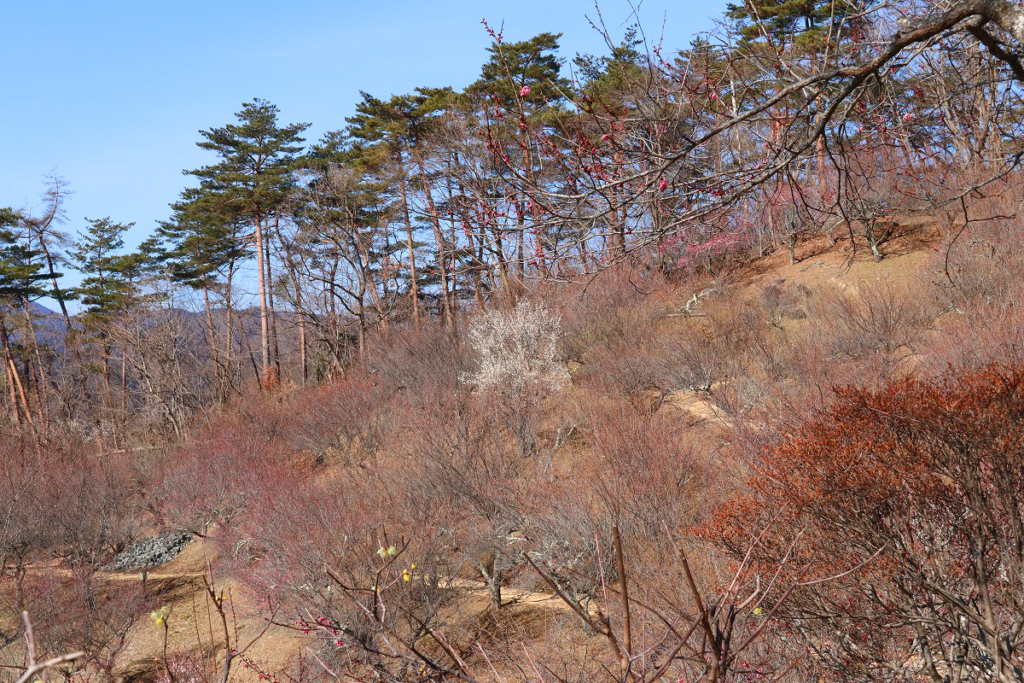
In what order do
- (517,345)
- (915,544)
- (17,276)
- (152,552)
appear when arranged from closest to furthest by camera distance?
(915,544), (152,552), (517,345), (17,276)

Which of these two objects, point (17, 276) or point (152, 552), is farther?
point (17, 276)

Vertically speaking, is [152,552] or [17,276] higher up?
[17,276]

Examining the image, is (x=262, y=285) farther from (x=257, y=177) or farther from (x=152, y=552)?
(x=152, y=552)

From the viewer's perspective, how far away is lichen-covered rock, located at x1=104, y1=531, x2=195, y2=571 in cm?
1352

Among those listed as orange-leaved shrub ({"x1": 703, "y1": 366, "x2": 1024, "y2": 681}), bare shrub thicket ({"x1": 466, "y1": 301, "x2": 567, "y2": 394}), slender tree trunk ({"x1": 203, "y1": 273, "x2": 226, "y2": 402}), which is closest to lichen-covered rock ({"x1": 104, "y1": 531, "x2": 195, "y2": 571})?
bare shrub thicket ({"x1": 466, "y1": 301, "x2": 567, "y2": 394})

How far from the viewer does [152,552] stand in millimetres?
13859

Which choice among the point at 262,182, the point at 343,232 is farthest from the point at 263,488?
the point at 262,182

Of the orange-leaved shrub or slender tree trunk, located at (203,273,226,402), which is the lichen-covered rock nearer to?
slender tree trunk, located at (203,273,226,402)

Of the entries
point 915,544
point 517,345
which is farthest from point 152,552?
point 915,544

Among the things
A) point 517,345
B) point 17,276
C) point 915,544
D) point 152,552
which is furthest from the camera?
point 17,276

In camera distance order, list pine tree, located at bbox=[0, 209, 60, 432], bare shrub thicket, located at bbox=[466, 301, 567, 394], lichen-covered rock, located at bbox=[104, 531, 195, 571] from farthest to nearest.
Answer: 1. pine tree, located at bbox=[0, 209, 60, 432]
2. bare shrub thicket, located at bbox=[466, 301, 567, 394]
3. lichen-covered rock, located at bbox=[104, 531, 195, 571]

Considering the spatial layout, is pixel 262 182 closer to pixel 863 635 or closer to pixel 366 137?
pixel 366 137

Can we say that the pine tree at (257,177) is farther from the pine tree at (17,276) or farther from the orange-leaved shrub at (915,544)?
the orange-leaved shrub at (915,544)

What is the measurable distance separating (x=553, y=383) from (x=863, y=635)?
9.76 meters
